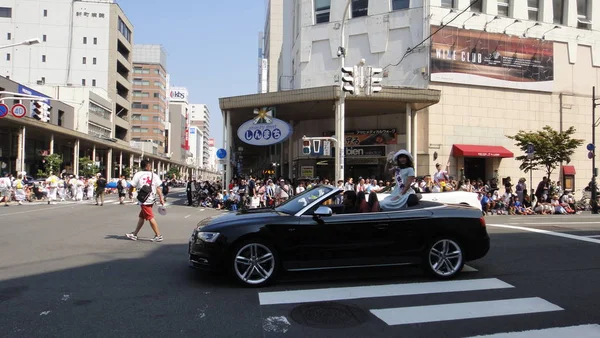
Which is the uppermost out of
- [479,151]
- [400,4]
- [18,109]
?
[400,4]

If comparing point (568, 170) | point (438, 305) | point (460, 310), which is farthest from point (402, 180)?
point (568, 170)

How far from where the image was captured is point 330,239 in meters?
5.86

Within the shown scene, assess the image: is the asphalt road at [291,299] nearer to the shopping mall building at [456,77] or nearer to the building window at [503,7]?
the shopping mall building at [456,77]

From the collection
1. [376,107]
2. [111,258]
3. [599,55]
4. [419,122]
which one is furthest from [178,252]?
[599,55]

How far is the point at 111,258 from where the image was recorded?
7609mm

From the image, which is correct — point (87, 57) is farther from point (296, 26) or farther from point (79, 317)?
point (79, 317)

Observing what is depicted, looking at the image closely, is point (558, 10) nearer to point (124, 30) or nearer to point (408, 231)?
point (408, 231)

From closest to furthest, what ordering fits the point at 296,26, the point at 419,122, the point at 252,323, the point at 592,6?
the point at 252,323 < the point at 419,122 < the point at 592,6 < the point at 296,26

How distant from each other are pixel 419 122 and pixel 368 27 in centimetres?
691

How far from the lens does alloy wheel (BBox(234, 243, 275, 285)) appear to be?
5676 mm

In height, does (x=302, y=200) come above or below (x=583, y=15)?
below

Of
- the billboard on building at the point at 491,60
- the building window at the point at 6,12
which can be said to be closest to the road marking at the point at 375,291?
the billboard on building at the point at 491,60

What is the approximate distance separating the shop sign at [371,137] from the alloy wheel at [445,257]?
19.7 metres

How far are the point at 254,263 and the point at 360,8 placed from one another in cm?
2492
